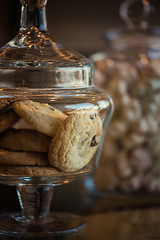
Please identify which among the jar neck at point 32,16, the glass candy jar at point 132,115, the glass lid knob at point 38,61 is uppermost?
the jar neck at point 32,16

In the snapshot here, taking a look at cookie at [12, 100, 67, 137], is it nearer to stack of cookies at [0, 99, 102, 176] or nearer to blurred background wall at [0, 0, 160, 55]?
stack of cookies at [0, 99, 102, 176]

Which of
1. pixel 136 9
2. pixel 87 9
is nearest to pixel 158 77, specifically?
pixel 136 9

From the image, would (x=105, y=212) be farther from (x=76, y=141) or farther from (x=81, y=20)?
(x=81, y=20)

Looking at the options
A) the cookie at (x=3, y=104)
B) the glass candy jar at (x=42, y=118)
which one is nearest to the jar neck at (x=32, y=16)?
the glass candy jar at (x=42, y=118)

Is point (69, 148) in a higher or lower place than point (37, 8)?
lower

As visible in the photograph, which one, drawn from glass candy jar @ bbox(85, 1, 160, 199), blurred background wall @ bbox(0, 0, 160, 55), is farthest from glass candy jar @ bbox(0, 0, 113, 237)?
blurred background wall @ bbox(0, 0, 160, 55)

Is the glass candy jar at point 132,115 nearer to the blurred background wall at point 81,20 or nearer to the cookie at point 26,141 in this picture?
the blurred background wall at point 81,20

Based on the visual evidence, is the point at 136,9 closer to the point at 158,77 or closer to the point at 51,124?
the point at 158,77
